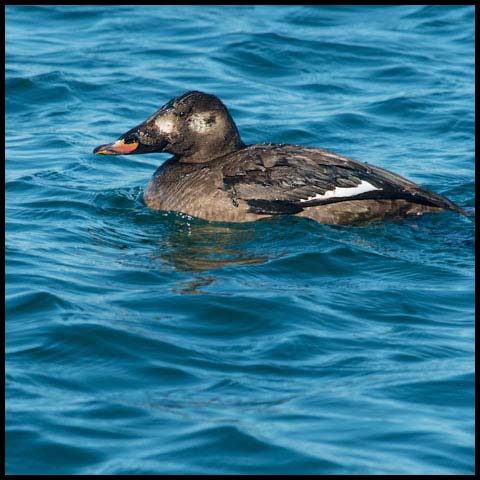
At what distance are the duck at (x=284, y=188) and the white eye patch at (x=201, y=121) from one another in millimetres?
24

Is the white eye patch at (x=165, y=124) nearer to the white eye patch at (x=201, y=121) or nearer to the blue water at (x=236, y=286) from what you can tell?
the white eye patch at (x=201, y=121)

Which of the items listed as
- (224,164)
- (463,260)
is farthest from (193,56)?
(463,260)

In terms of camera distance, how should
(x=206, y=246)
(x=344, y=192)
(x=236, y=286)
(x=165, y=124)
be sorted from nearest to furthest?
(x=236, y=286)
(x=206, y=246)
(x=344, y=192)
(x=165, y=124)

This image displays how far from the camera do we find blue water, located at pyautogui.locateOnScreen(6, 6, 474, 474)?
6.08 meters

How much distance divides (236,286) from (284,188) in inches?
57.1

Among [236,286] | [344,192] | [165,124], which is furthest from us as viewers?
[165,124]

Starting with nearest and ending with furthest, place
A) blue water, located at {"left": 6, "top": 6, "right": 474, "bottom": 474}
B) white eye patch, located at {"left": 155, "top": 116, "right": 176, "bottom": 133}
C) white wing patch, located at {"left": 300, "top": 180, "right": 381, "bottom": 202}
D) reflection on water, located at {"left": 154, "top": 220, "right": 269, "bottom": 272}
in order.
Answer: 1. blue water, located at {"left": 6, "top": 6, "right": 474, "bottom": 474}
2. reflection on water, located at {"left": 154, "top": 220, "right": 269, "bottom": 272}
3. white wing patch, located at {"left": 300, "top": 180, "right": 381, "bottom": 202}
4. white eye patch, located at {"left": 155, "top": 116, "right": 176, "bottom": 133}

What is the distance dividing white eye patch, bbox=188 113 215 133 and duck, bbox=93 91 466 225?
24 millimetres

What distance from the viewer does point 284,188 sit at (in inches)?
369

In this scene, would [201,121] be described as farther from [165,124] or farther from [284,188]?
[284,188]

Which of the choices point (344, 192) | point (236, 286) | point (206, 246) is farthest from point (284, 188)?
point (236, 286)

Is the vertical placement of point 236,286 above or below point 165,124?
below

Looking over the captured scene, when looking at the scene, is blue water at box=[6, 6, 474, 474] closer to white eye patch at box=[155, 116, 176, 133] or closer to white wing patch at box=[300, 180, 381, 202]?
white wing patch at box=[300, 180, 381, 202]

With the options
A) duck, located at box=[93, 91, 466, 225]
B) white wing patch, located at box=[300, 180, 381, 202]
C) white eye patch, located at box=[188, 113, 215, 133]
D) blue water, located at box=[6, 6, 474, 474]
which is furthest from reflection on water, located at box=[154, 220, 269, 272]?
white eye patch, located at box=[188, 113, 215, 133]
